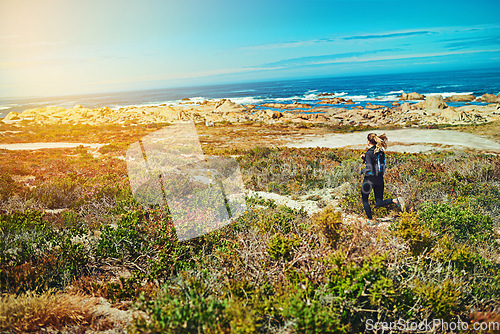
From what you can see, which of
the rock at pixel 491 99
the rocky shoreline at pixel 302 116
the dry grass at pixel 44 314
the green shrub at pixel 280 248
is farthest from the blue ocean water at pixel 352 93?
the green shrub at pixel 280 248

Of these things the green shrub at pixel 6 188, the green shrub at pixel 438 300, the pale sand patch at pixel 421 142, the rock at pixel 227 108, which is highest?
the rock at pixel 227 108

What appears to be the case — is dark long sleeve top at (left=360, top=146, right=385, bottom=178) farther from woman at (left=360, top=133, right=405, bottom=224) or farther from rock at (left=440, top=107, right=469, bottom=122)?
rock at (left=440, top=107, right=469, bottom=122)

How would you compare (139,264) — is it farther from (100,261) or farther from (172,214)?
(172,214)

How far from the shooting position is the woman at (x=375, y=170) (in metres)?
5.06

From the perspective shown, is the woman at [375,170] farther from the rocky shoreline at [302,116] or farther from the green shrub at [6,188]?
the rocky shoreline at [302,116]

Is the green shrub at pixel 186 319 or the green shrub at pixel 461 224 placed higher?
the green shrub at pixel 186 319

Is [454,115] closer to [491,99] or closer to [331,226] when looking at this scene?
[491,99]

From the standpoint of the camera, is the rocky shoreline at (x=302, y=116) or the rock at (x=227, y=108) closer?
the rocky shoreline at (x=302, y=116)

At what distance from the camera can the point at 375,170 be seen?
5.16 meters

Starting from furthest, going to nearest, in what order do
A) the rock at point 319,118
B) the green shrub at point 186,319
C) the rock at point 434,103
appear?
the rock at point 434,103
the rock at point 319,118
the green shrub at point 186,319

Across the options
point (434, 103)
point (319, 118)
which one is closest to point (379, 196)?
point (319, 118)

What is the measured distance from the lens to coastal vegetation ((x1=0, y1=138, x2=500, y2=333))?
246 centimetres

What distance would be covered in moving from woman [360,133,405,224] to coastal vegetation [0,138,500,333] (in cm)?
29

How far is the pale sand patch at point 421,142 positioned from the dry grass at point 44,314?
58.0 ft
